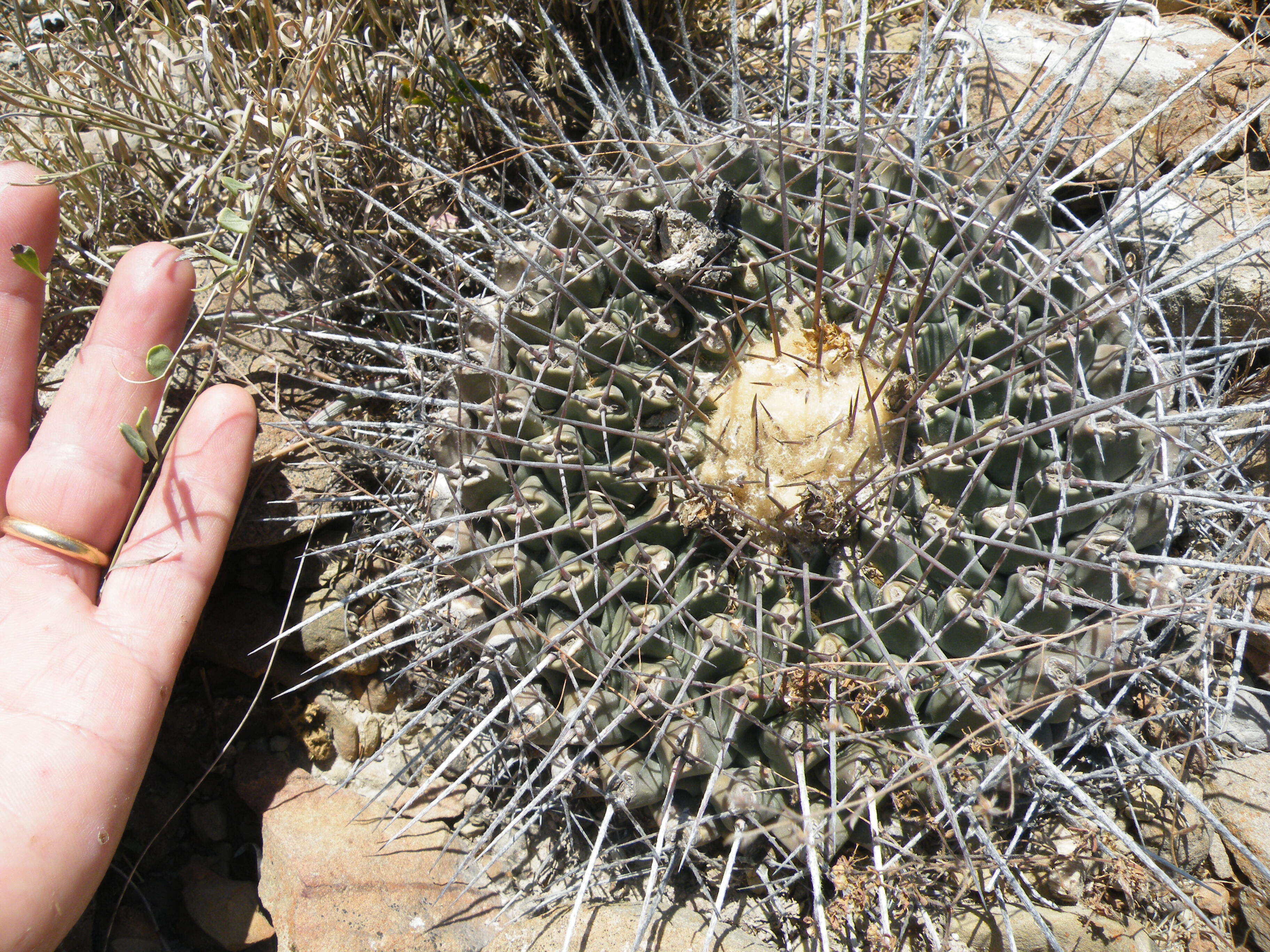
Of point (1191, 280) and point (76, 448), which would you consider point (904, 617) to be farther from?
point (76, 448)

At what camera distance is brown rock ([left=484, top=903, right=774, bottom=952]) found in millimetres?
1707

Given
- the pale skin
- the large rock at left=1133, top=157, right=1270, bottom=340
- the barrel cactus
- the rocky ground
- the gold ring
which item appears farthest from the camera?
the large rock at left=1133, top=157, right=1270, bottom=340

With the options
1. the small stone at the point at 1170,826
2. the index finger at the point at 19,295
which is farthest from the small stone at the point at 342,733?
the small stone at the point at 1170,826

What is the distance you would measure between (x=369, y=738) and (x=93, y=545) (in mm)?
860

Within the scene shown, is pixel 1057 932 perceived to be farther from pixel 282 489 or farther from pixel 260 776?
pixel 282 489

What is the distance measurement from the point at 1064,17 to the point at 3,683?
3.44 m

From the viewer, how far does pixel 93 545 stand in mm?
1946

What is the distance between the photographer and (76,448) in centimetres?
191

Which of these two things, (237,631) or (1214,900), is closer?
(1214,900)

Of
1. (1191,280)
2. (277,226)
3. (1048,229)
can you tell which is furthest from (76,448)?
(1191,280)

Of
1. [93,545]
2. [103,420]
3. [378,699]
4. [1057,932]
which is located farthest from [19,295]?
[1057,932]

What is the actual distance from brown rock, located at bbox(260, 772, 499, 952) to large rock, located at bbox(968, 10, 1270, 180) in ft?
8.01

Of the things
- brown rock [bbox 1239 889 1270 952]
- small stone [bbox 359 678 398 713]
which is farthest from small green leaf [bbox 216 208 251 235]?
brown rock [bbox 1239 889 1270 952]

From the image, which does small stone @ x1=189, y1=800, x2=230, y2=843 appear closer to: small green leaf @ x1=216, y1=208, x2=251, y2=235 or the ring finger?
the ring finger
